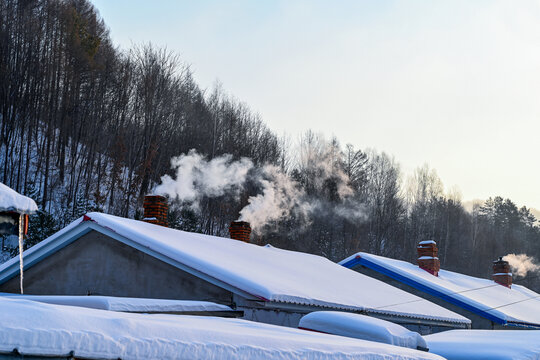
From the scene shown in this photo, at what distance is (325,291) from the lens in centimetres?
1309

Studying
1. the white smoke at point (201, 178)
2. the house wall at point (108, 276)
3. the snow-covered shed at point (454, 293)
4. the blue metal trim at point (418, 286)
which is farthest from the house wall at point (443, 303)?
the house wall at point (108, 276)

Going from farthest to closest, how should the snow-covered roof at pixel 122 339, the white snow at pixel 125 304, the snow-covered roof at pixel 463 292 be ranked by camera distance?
the snow-covered roof at pixel 463 292, the white snow at pixel 125 304, the snow-covered roof at pixel 122 339

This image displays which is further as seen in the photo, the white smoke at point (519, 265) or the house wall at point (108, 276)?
the white smoke at point (519, 265)

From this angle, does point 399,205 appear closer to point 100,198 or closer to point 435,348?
point 100,198

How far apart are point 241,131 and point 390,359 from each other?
127 feet

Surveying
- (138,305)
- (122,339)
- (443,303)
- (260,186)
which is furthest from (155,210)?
(260,186)

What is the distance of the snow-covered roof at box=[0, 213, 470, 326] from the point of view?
11.0 metres

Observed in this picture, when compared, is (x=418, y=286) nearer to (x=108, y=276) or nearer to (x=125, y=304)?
(x=108, y=276)

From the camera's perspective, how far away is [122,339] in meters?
3.35

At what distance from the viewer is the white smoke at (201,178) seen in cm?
2380

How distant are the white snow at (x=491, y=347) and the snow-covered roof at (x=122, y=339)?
2.31m

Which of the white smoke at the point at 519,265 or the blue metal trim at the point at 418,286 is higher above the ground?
the white smoke at the point at 519,265

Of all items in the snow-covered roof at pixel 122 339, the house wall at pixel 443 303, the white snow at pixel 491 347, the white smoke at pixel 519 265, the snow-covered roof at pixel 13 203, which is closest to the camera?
the snow-covered roof at pixel 122 339

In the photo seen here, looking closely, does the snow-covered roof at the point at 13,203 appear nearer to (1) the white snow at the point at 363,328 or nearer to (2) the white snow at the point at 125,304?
(2) the white snow at the point at 125,304
